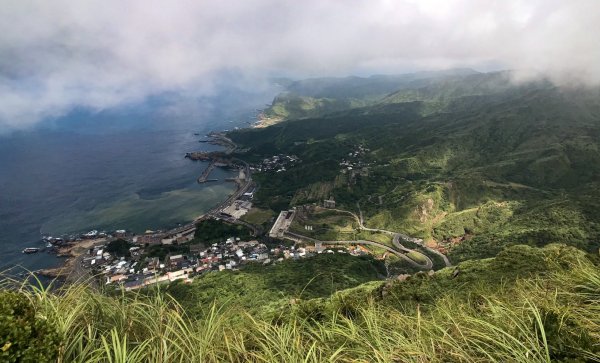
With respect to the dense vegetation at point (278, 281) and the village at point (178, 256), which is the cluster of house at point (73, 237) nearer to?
the village at point (178, 256)

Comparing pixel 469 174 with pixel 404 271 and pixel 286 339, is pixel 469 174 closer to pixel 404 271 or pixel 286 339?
pixel 404 271

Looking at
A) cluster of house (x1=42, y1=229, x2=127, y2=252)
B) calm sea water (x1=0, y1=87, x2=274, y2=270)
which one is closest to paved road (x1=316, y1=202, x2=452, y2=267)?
calm sea water (x1=0, y1=87, x2=274, y2=270)

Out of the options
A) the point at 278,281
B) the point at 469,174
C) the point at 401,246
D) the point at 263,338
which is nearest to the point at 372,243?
the point at 401,246

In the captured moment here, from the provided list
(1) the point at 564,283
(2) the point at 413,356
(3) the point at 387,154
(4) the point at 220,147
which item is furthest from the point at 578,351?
(4) the point at 220,147

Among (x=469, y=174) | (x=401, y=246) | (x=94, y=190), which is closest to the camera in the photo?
(x=401, y=246)

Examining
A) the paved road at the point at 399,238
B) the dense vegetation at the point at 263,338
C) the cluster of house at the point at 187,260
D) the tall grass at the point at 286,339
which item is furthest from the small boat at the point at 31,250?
the dense vegetation at the point at 263,338
